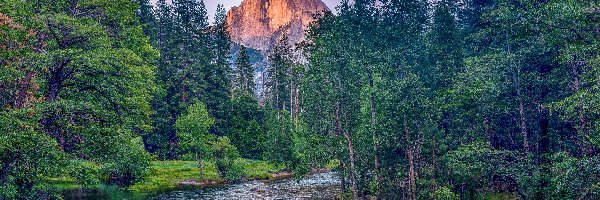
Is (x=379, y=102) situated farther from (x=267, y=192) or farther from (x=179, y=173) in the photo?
(x=179, y=173)

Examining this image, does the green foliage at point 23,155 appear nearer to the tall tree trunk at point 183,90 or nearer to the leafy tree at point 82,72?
the leafy tree at point 82,72

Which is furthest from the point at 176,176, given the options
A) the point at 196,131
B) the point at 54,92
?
the point at 54,92

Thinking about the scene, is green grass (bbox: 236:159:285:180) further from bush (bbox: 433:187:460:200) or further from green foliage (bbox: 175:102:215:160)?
bush (bbox: 433:187:460:200)

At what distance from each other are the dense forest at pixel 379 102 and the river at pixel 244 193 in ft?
11.9

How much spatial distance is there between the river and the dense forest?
11.9 feet

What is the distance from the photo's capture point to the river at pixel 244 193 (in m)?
33.0

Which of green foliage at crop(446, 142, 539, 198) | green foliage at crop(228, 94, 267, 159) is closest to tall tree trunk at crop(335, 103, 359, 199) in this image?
green foliage at crop(446, 142, 539, 198)

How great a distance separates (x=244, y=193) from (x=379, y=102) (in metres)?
19.1

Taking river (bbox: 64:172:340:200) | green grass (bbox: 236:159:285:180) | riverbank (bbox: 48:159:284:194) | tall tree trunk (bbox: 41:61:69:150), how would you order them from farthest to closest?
green grass (bbox: 236:159:285:180) < riverbank (bbox: 48:159:284:194) < river (bbox: 64:172:340:200) < tall tree trunk (bbox: 41:61:69:150)

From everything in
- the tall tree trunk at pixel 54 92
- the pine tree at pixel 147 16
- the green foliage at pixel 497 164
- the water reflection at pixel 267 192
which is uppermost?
the pine tree at pixel 147 16

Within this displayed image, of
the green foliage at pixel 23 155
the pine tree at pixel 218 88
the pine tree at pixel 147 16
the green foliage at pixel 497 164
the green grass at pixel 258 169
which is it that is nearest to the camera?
the green foliage at pixel 23 155

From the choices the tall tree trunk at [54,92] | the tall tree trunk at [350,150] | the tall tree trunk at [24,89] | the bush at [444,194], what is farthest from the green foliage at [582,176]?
the tall tree trunk at [24,89]

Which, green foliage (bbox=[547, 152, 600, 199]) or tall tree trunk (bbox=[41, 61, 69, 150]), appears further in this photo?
tall tree trunk (bbox=[41, 61, 69, 150])

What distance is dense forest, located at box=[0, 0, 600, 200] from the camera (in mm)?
17141
